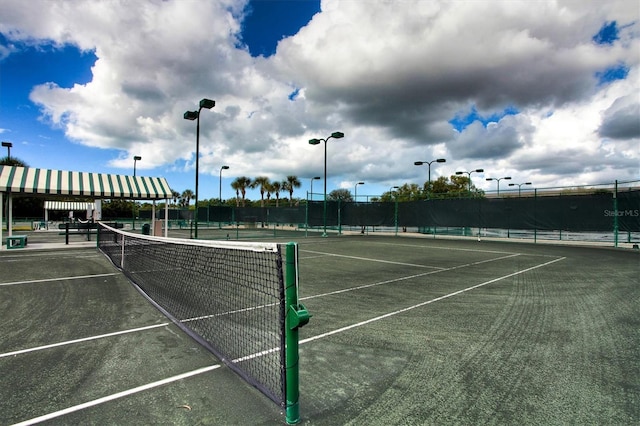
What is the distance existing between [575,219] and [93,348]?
20335 millimetres

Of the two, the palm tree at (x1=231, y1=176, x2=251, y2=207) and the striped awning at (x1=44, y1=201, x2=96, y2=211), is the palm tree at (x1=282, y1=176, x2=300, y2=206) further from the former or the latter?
the striped awning at (x1=44, y1=201, x2=96, y2=211)

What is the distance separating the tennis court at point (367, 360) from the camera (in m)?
2.79

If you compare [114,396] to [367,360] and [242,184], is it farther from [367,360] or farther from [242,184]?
[242,184]

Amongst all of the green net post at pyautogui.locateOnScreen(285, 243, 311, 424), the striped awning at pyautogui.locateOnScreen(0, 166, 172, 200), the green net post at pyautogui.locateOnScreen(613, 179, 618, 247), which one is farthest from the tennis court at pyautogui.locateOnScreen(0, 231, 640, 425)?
the striped awning at pyautogui.locateOnScreen(0, 166, 172, 200)

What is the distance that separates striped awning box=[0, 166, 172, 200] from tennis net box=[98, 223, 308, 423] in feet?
33.1

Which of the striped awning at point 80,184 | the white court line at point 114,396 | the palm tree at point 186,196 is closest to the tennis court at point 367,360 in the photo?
the white court line at point 114,396

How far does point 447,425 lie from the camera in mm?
2586

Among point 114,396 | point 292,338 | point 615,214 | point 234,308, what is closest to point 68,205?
point 234,308

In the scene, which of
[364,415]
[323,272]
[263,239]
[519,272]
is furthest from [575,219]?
[364,415]

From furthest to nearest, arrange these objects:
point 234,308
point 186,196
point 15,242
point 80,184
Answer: point 186,196
point 80,184
point 15,242
point 234,308

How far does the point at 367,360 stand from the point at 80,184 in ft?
63.8

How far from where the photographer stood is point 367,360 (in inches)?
147

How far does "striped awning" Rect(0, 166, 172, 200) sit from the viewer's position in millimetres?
15898

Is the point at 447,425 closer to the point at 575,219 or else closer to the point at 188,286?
the point at 188,286
